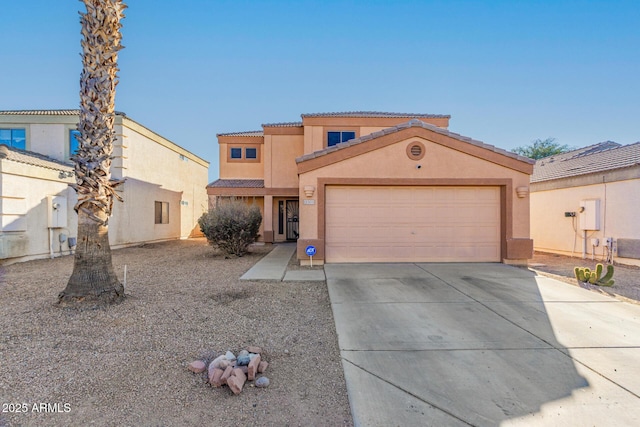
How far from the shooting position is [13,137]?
15.6 metres

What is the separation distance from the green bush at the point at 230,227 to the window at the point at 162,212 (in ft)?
26.6

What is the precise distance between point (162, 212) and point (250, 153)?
6448mm

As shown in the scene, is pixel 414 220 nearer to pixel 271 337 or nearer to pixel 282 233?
pixel 271 337

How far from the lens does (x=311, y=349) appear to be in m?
4.14

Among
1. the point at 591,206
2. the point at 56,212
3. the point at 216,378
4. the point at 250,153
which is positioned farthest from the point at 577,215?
the point at 56,212

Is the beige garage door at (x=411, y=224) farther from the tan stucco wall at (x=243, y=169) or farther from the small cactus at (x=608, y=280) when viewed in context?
the tan stucco wall at (x=243, y=169)

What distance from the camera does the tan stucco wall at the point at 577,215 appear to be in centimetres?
1060

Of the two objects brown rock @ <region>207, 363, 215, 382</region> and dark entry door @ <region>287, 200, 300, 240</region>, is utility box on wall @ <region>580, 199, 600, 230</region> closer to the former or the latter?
dark entry door @ <region>287, 200, 300, 240</region>

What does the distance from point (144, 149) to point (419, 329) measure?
1721cm

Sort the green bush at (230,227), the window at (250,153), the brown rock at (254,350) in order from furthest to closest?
the window at (250,153), the green bush at (230,227), the brown rock at (254,350)

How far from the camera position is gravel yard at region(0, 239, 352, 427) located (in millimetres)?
2900

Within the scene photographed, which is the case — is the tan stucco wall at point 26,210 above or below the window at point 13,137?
below

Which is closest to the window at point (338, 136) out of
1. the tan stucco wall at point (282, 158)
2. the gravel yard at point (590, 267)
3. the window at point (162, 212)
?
the tan stucco wall at point (282, 158)

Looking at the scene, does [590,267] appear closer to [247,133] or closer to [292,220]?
[292,220]
